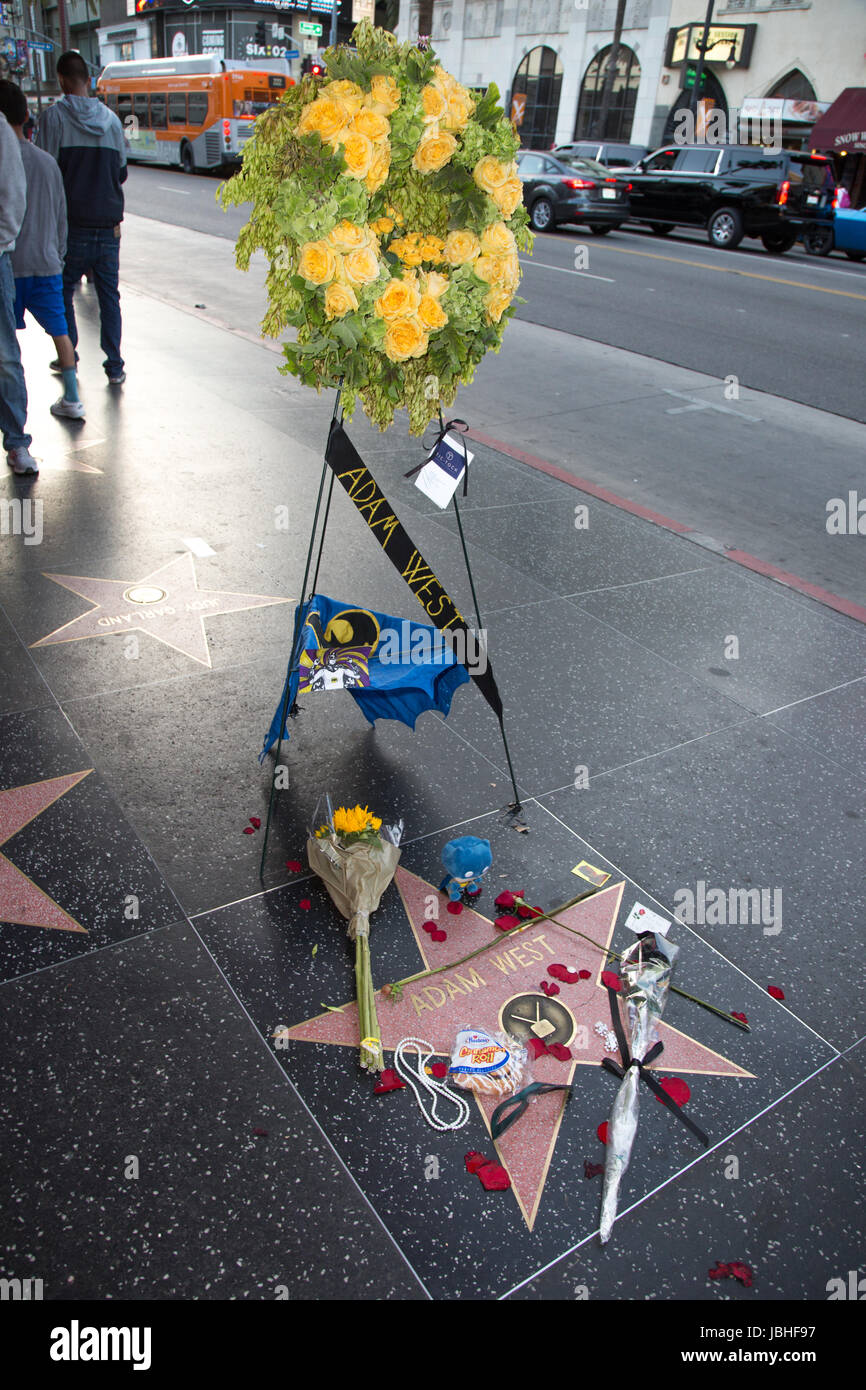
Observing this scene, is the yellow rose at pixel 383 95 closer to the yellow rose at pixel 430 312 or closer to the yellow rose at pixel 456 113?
the yellow rose at pixel 456 113

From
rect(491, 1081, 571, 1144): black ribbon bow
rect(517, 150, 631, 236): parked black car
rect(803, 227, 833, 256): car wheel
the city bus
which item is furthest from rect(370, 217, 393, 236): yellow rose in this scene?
the city bus

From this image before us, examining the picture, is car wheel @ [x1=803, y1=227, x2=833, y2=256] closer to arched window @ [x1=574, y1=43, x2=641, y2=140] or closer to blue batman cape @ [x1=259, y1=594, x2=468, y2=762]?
arched window @ [x1=574, y1=43, x2=641, y2=140]

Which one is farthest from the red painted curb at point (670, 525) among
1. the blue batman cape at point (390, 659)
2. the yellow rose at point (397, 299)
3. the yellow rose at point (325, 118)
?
→ the yellow rose at point (325, 118)

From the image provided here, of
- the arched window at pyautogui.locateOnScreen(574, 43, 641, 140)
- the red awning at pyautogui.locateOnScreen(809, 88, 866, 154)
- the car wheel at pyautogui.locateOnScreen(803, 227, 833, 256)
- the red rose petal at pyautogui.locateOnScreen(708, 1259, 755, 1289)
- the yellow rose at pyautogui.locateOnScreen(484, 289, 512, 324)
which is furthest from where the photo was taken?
the arched window at pyautogui.locateOnScreen(574, 43, 641, 140)

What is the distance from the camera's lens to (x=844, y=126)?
24.9 metres

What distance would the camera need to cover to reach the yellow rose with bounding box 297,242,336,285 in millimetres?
2402

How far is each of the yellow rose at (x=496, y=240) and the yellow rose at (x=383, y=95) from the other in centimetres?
41

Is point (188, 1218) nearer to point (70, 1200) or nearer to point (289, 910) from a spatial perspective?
point (70, 1200)

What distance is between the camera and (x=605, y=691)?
14.0 feet

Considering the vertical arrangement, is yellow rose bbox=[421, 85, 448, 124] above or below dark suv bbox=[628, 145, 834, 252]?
below

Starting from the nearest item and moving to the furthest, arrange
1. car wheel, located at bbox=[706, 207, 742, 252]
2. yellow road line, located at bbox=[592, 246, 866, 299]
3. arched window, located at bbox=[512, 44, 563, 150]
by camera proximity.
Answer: yellow road line, located at bbox=[592, 246, 866, 299], car wheel, located at bbox=[706, 207, 742, 252], arched window, located at bbox=[512, 44, 563, 150]

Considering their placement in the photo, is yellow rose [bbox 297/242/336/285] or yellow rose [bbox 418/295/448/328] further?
yellow rose [bbox 418/295/448/328]

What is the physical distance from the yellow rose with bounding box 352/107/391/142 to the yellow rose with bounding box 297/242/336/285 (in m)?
0.30
